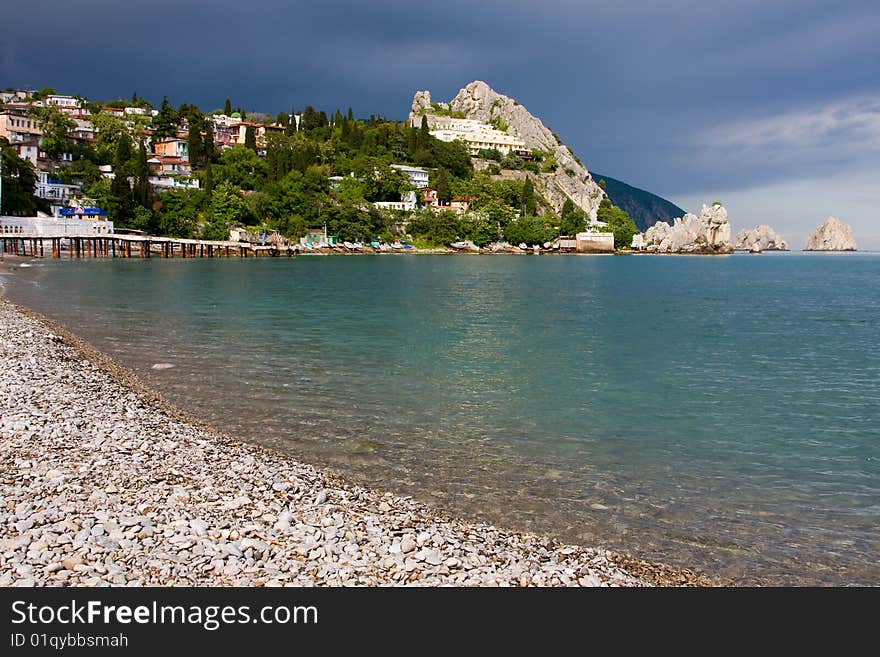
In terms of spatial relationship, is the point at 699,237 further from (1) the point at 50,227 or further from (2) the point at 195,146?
(1) the point at 50,227

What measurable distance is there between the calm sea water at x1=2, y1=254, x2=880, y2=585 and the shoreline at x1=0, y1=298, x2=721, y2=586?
2.88 feet

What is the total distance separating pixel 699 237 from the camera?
196125 mm

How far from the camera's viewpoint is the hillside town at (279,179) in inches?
3915

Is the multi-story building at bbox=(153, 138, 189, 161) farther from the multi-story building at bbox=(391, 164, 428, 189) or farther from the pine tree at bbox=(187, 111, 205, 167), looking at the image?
the multi-story building at bbox=(391, 164, 428, 189)

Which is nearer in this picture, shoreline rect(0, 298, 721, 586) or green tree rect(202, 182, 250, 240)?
shoreline rect(0, 298, 721, 586)

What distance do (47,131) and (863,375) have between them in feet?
408

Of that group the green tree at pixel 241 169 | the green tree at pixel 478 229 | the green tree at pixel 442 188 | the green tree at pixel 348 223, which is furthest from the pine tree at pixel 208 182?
the green tree at pixel 442 188

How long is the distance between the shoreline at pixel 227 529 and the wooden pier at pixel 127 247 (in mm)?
79055

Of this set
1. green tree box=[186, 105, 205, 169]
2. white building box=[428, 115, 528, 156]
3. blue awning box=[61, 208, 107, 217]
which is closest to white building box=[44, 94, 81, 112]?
green tree box=[186, 105, 205, 169]

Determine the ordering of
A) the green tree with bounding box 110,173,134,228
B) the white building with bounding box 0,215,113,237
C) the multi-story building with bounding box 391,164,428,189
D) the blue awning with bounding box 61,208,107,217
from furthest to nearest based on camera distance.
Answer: the multi-story building with bounding box 391,164,428,189
the green tree with bounding box 110,173,134,228
the blue awning with bounding box 61,208,107,217
the white building with bounding box 0,215,113,237

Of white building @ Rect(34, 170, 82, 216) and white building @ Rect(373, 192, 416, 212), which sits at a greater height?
white building @ Rect(373, 192, 416, 212)

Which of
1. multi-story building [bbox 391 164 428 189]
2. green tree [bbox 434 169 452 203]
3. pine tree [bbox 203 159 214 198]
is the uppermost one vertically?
multi-story building [bbox 391 164 428 189]

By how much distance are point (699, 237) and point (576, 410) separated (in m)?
198

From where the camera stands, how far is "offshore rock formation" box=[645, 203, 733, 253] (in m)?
192
